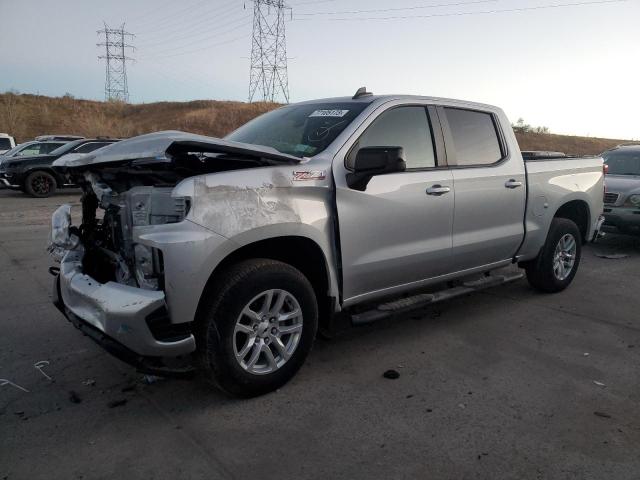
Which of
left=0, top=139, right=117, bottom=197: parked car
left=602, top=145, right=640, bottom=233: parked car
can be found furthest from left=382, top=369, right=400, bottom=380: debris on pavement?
left=0, top=139, right=117, bottom=197: parked car

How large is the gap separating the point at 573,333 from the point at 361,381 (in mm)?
2189

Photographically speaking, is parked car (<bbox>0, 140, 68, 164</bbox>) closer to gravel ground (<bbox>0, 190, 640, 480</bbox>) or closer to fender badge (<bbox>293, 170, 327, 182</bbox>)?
gravel ground (<bbox>0, 190, 640, 480</bbox>)

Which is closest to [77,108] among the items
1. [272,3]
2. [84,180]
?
[272,3]

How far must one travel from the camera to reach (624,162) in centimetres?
947

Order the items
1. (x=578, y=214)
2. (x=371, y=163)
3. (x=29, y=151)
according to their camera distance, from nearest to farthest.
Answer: (x=371, y=163), (x=578, y=214), (x=29, y=151)

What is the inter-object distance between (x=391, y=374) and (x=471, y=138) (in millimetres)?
2280

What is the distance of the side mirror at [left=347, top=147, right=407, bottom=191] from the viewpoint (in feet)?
11.2

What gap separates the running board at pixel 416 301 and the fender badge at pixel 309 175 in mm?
1040

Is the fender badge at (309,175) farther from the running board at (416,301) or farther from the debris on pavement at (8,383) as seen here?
the debris on pavement at (8,383)

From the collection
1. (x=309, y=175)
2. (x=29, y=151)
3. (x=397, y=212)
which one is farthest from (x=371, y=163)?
(x=29, y=151)

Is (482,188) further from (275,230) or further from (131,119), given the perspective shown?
(131,119)

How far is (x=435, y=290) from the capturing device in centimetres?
484

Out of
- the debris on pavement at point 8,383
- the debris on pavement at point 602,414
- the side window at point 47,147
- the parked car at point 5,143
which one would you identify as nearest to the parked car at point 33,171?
the side window at point 47,147

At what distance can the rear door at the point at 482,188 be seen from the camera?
4.39m
